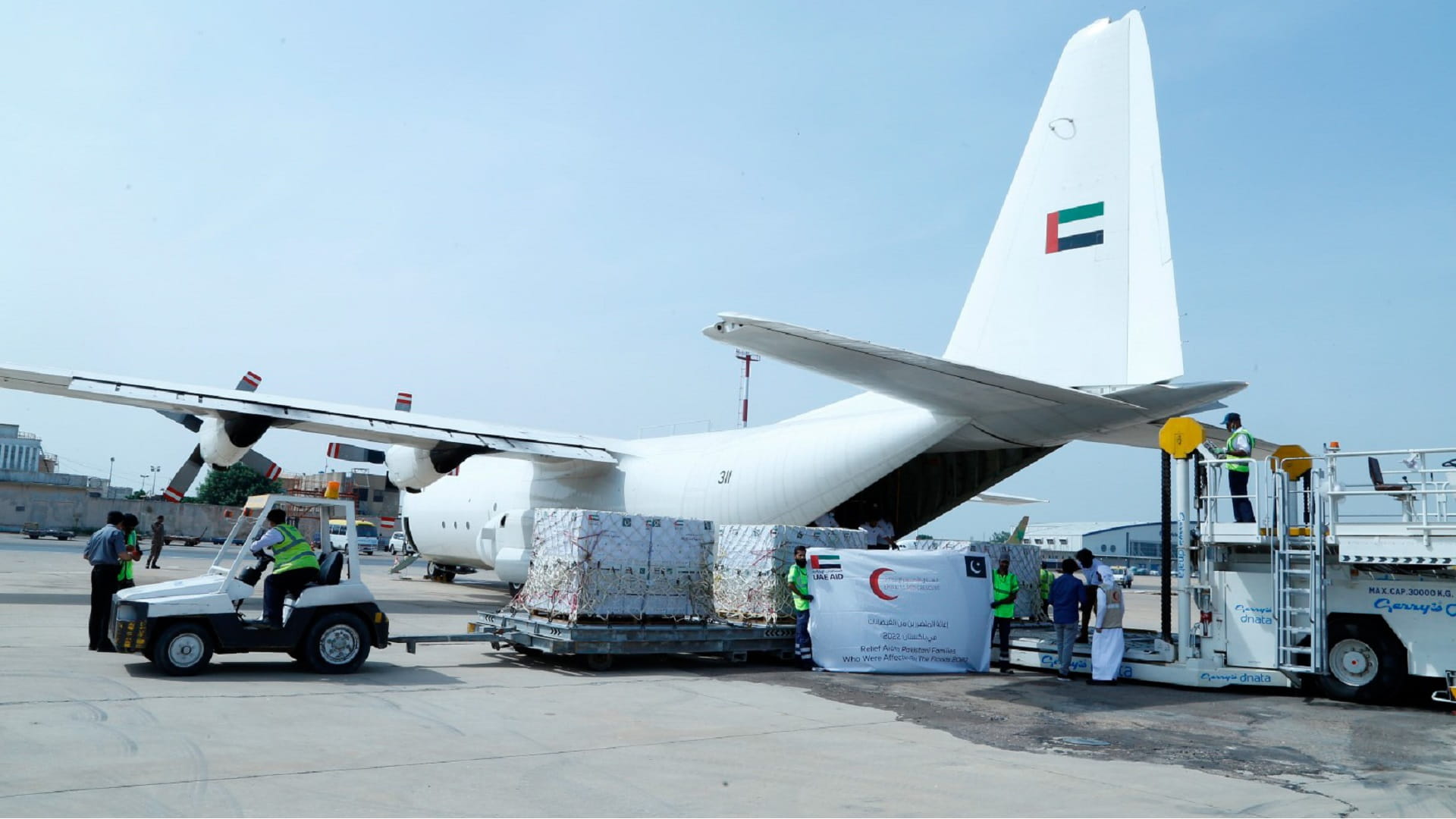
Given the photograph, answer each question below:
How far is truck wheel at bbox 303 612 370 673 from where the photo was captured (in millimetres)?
10047

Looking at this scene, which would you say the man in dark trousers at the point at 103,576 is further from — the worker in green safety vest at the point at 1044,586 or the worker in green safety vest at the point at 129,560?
Answer: the worker in green safety vest at the point at 1044,586

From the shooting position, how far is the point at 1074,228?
520 inches

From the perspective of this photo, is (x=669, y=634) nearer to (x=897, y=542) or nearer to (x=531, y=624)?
(x=531, y=624)

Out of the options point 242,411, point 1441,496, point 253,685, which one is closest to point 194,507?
point 242,411

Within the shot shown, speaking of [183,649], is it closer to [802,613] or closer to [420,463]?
[802,613]

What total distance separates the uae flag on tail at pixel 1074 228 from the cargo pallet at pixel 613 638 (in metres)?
5.82

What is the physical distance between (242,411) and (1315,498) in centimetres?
1605

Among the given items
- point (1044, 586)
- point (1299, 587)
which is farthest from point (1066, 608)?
point (1044, 586)

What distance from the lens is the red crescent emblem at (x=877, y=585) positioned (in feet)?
40.5

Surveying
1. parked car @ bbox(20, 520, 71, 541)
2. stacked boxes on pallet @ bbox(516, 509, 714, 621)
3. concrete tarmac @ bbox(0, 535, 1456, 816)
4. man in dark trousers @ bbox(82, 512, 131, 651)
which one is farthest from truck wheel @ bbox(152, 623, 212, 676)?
parked car @ bbox(20, 520, 71, 541)

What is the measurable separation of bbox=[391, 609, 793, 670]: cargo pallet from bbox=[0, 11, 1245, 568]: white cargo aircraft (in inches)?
124

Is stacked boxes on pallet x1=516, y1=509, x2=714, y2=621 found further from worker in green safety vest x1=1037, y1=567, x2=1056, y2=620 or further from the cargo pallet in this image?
worker in green safety vest x1=1037, y1=567, x2=1056, y2=620

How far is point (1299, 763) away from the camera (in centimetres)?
748

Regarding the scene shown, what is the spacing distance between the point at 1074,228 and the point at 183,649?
10.7 meters
